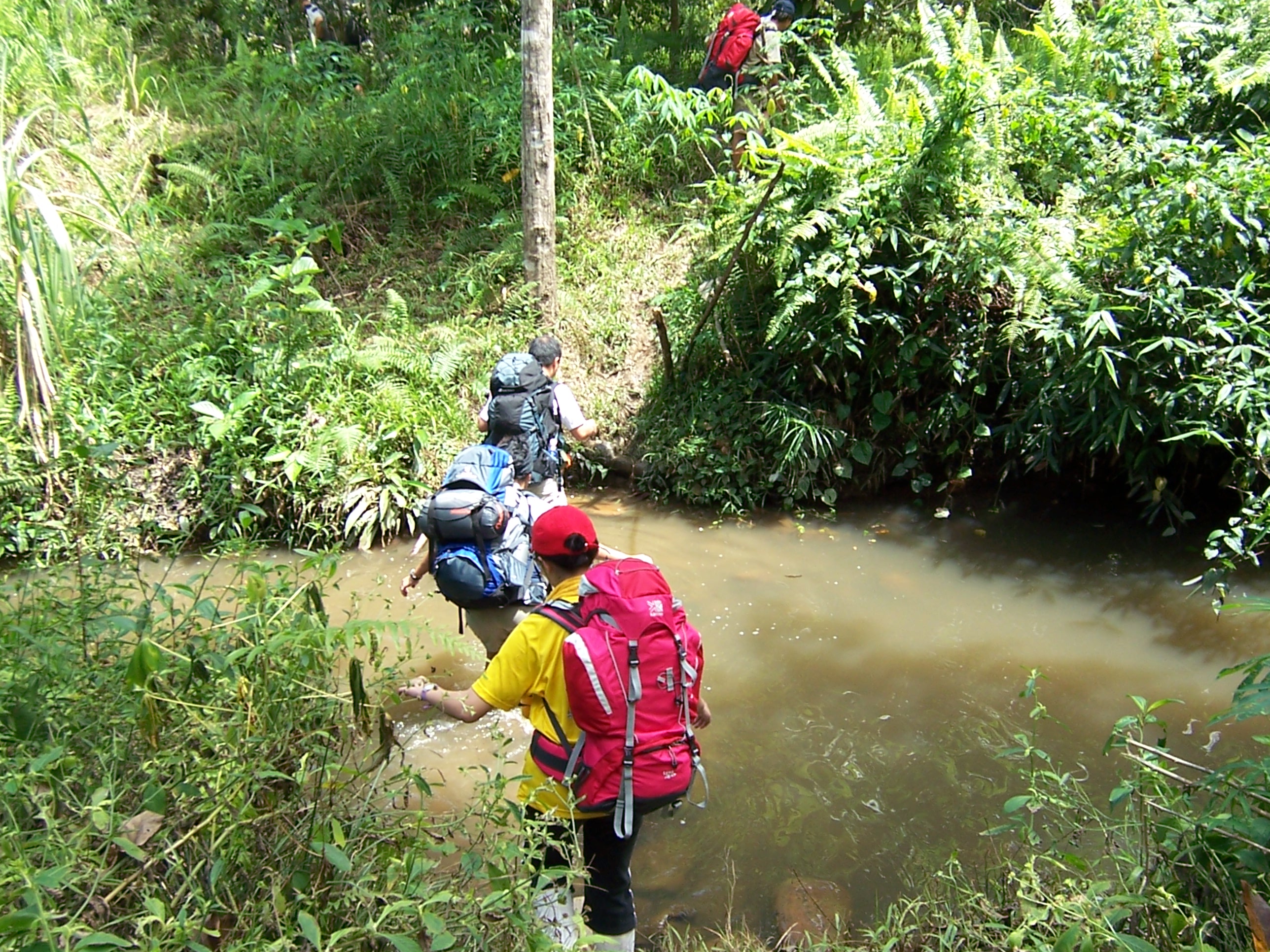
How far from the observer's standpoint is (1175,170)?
6469mm

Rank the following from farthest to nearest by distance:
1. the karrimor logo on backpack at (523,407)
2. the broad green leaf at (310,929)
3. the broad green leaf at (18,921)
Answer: the karrimor logo on backpack at (523,407), the broad green leaf at (310,929), the broad green leaf at (18,921)

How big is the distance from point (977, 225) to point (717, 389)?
7.68 feet

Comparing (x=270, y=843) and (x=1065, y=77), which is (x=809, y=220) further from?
(x=270, y=843)

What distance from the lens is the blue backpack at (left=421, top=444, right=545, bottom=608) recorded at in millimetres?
4242

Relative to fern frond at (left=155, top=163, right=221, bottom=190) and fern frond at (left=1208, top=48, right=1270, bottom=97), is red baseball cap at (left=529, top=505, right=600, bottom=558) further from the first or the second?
fern frond at (left=155, top=163, right=221, bottom=190)

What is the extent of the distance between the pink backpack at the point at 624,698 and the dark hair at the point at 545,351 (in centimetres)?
283

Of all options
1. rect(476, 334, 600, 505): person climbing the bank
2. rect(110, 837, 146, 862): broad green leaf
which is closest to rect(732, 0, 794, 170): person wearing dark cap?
rect(476, 334, 600, 505): person climbing the bank

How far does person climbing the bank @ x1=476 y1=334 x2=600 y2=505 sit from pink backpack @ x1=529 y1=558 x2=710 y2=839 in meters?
2.24

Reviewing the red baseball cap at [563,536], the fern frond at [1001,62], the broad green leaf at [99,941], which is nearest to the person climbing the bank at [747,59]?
the fern frond at [1001,62]

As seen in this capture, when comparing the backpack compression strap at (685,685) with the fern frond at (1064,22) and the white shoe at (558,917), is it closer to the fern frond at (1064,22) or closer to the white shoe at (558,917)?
the white shoe at (558,917)

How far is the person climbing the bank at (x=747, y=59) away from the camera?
29.9 ft

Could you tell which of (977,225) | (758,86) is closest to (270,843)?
(977,225)

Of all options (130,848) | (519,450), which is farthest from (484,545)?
(130,848)

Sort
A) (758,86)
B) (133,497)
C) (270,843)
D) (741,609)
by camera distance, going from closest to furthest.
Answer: (270,843), (741,609), (133,497), (758,86)
